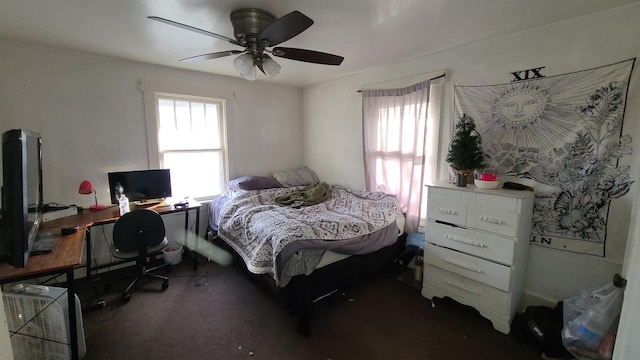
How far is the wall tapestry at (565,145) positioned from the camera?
6.16 feet

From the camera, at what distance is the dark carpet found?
6.16ft

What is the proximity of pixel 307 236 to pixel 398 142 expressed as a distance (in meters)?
1.60

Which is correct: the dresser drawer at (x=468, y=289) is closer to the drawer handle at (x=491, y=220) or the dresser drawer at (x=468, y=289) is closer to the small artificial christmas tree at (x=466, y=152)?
the drawer handle at (x=491, y=220)

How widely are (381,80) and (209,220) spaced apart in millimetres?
2781

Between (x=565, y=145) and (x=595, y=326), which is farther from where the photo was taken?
(x=565, y=145)

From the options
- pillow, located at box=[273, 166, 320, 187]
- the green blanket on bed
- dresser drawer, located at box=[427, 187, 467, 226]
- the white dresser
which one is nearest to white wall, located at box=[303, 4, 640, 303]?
the white dresser

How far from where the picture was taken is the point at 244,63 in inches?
78.5

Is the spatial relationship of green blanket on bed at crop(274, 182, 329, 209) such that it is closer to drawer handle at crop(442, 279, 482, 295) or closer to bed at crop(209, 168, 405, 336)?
bed at crop(209, 168, 405, 336)

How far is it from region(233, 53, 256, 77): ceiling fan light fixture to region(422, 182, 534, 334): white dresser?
1.81 metres

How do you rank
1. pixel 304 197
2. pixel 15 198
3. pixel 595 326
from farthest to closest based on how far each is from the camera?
pixel 304 197 → pixel 595 326 → pixel 15 198

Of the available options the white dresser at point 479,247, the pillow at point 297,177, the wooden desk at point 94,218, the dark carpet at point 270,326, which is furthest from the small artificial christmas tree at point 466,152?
the wooden desk at point 94,218

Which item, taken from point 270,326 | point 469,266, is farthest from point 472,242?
point 270,326

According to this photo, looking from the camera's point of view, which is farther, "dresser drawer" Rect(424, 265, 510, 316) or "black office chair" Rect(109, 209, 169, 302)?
"black office chair" Rect(109, 209, 169, 302)

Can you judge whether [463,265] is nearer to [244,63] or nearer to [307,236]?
[307,236]
